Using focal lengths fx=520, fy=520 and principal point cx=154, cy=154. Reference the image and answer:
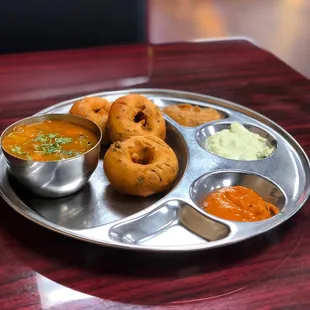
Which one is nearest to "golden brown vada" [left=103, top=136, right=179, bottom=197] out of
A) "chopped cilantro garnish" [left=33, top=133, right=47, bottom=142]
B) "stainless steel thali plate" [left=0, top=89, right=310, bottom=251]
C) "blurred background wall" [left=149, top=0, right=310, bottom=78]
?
"stainless steel thali plate" [left=0, top=89, right=310, bottom=251]

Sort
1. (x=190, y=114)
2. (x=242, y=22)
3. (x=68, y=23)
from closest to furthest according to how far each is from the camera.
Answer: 1. (x=190, y=114)
2. (x=68, y=23)
3. (x=242, y=22)

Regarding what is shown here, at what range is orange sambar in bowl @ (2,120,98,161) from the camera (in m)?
1.09

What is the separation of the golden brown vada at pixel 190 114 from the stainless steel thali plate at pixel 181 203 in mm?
39

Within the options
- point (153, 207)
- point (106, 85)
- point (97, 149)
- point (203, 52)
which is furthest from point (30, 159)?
point (203, 52)

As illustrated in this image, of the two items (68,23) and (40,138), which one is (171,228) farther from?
(68,23)

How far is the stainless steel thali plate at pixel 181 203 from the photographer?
0.99 metres

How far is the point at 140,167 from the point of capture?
1.11 m

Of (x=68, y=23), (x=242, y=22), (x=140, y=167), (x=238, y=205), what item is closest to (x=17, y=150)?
(x=140, y=167)

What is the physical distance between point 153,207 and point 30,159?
0.88 feet

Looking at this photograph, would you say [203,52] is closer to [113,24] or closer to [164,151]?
[113,24]

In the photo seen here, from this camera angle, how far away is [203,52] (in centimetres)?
195

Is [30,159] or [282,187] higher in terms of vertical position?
[30,159]

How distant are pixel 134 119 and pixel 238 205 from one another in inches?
14.2

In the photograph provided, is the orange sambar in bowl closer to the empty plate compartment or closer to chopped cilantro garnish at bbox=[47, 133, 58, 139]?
chopped cilantro garnish at bbox=[47, 133, 58, 139]
